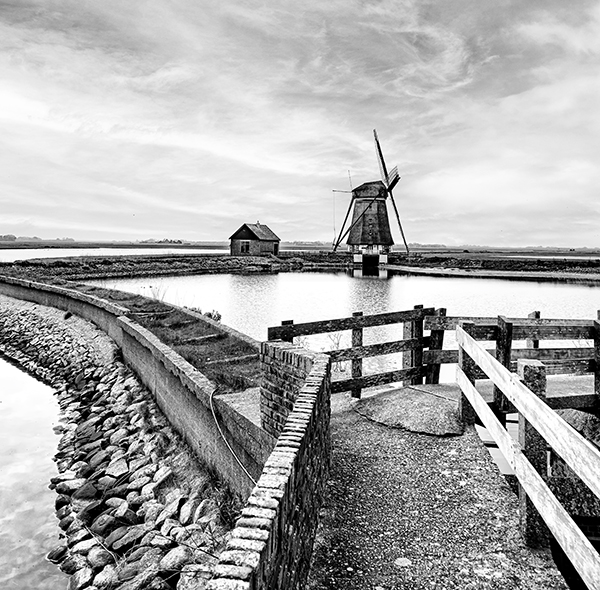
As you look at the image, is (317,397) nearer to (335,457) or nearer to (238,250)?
(335,457)

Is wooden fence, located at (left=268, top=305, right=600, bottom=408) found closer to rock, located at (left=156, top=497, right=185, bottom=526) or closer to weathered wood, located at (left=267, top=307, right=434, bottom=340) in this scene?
weathered wood, located at (left=267, top=307, right=434, bottom=340)

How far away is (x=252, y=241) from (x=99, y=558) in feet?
248

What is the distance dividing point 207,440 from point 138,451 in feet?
8.29

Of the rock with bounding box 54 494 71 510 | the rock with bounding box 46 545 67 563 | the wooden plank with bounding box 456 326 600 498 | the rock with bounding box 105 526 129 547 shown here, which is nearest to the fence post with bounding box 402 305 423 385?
the wooden plank with bounding box 456 326 600 498

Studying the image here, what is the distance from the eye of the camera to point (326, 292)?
38.6 m

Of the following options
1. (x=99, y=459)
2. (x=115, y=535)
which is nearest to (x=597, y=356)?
(x=115, y=535)

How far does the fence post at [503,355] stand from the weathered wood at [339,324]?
1483 mm

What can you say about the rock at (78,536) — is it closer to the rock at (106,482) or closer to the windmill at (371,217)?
the rock at (106,482)

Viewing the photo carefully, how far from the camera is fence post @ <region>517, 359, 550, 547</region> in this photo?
3.83 meters

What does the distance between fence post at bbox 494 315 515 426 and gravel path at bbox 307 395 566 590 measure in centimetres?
48

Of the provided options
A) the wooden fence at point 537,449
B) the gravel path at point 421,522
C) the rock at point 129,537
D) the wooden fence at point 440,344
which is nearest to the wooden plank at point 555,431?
the wooden fence at point 537,449

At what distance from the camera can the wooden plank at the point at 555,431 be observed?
8.27 feet

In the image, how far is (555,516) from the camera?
3.07 m

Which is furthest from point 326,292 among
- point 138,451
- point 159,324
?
point 138,451
